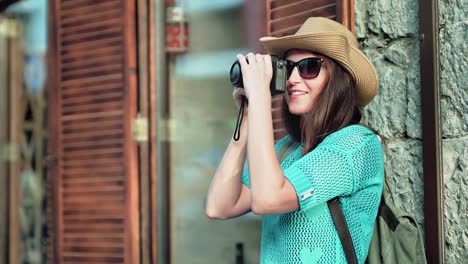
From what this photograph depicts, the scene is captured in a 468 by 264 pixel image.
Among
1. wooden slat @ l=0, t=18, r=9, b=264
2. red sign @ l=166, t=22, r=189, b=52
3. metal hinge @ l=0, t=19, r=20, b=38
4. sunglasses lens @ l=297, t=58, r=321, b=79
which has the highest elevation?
metal hinge @ l=0, t=19, r=20, b=38

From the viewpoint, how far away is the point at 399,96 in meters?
3.16

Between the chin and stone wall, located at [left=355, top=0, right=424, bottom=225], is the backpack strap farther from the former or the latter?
stone wall, located at [left=355, top=0, right=424, bottom=225]

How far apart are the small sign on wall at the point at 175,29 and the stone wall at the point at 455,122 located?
1.98 m

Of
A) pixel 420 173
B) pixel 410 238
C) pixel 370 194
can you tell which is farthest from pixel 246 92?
pixel 420 173

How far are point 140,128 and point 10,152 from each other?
89.8 inches

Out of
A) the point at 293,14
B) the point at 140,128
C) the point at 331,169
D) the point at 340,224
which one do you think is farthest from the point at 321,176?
the point at 140,128

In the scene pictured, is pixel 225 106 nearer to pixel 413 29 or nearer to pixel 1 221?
pixel 413 29

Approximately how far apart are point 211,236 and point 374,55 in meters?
1.72

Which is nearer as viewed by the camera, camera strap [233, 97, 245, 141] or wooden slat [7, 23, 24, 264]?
camera strap [233, 97, 245, 141]

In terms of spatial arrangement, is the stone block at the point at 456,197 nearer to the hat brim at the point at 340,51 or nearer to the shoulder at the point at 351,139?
the hat brim at the point at 340,51

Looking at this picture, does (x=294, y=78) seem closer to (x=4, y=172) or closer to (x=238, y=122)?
(x=238, y=122)

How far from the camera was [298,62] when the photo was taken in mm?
2549

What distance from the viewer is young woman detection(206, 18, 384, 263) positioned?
2.32 meters

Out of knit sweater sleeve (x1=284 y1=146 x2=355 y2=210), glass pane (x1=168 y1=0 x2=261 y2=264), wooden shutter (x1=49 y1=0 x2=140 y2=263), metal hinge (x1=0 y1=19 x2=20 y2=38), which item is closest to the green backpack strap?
knit sweater sleeve (x1=284 y1=146 x2=355 y2=210)
